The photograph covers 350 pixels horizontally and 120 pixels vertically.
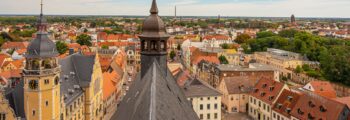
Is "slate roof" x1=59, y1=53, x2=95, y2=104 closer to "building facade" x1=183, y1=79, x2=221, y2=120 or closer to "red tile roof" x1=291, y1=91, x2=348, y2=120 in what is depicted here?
"building facade" x1=183, y1=79, x2=221, y2=120

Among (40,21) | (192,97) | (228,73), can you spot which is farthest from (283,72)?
(40,21)

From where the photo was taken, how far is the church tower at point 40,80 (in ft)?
115

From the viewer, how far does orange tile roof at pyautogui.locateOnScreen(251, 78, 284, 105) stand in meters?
52.7

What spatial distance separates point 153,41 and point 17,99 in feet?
62.0

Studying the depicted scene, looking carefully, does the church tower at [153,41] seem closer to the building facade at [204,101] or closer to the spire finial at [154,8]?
the spire finial at [154,8]

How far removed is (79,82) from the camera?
47.0m

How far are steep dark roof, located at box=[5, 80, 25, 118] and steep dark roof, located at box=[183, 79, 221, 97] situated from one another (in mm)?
23134

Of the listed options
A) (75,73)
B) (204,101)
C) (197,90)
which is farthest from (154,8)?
(204,101)

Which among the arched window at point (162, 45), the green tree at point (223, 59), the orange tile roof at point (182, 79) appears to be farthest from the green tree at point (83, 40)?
the arched window at point (162, 45)

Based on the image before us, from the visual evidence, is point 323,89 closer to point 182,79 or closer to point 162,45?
point 182,79

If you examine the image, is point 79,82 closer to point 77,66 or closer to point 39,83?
point 77,66

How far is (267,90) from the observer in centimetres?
5472

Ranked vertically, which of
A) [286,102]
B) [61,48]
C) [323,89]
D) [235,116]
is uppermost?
[61,48]

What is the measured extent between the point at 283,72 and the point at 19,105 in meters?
77.4
